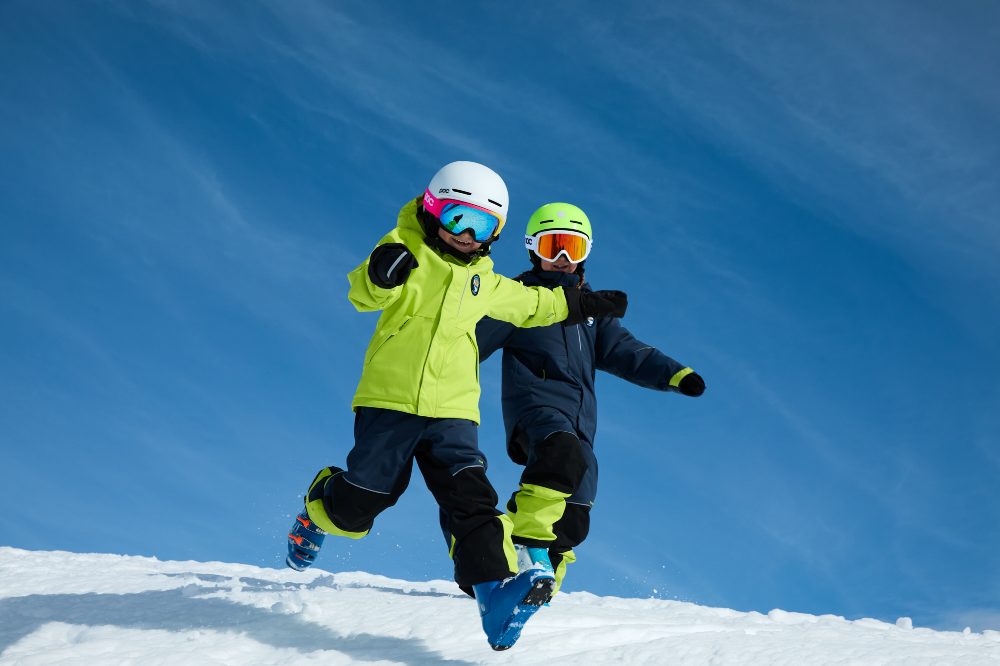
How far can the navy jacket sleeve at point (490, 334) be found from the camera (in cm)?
573

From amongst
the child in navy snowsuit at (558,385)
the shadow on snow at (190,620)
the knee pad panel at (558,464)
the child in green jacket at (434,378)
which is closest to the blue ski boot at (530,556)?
the child in navy snowsuit at (558,385)

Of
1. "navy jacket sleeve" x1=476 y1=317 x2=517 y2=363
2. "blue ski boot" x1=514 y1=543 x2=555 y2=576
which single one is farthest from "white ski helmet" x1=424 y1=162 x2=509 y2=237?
"blue ski boot" x1=514 y1=543 x2=555 y2=576

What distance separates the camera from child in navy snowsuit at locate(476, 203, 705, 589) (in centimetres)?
527

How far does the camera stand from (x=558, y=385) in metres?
5.70

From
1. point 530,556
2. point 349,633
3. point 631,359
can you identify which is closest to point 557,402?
point 631,359

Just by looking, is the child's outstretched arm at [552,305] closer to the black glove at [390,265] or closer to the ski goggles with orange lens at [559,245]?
the black glove at [390,265]

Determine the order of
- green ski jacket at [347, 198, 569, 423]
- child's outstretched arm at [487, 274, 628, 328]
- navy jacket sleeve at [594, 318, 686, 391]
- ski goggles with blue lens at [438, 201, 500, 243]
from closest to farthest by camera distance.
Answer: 1. green ski jacket at [347, 198, 569, 423]
2. ski goggles with blue lens at [438, 201, 500, 243]
3. child's outstretched arm at [487, 274, 628, 328]
4. navy jacket sleeve at [594, 318, 686, 391]

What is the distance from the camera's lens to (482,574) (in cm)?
399

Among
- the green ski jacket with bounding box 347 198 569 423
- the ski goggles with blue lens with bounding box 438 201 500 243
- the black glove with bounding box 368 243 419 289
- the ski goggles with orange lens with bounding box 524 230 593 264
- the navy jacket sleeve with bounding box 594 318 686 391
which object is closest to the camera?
the black glove with bounding box 368 243 419 289

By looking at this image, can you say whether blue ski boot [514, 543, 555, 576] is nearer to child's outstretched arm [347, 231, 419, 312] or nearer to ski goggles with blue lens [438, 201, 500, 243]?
child's outstretched arm [347, 231, 419, 312]

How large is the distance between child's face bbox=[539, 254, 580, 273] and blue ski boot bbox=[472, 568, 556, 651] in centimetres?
280

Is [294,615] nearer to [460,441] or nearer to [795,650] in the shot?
[460,441]

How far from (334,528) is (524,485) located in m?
1.22

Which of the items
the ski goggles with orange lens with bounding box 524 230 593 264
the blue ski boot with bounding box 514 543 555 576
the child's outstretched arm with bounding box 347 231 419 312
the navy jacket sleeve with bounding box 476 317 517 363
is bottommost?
the blue ski boot with bounding box 514 543 555 576
